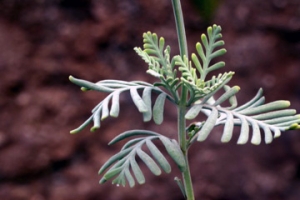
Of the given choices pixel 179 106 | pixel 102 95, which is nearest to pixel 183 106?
pixel 179 106

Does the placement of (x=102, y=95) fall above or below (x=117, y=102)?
above

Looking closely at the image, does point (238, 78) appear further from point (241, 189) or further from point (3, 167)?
point (3, 167)

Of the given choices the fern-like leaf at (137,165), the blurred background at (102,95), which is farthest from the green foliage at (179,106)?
the blurred background at (102,95)

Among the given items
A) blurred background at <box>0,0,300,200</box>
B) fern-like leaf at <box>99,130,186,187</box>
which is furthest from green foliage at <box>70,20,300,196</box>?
blurred background at <box>0,0,300,200</box>

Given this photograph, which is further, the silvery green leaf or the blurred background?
the blurred background

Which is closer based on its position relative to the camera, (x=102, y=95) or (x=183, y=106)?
(x=183, y=106)

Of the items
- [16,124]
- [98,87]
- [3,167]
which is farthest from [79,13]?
[98,87]

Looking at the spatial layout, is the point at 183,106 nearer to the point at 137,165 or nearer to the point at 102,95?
the point at 137,165

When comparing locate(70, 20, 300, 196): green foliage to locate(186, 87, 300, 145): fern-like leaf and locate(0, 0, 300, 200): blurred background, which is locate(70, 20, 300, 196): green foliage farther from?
locate(0, 0, 300, 200): blurred background

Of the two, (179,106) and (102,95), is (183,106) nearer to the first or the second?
(179,106)
